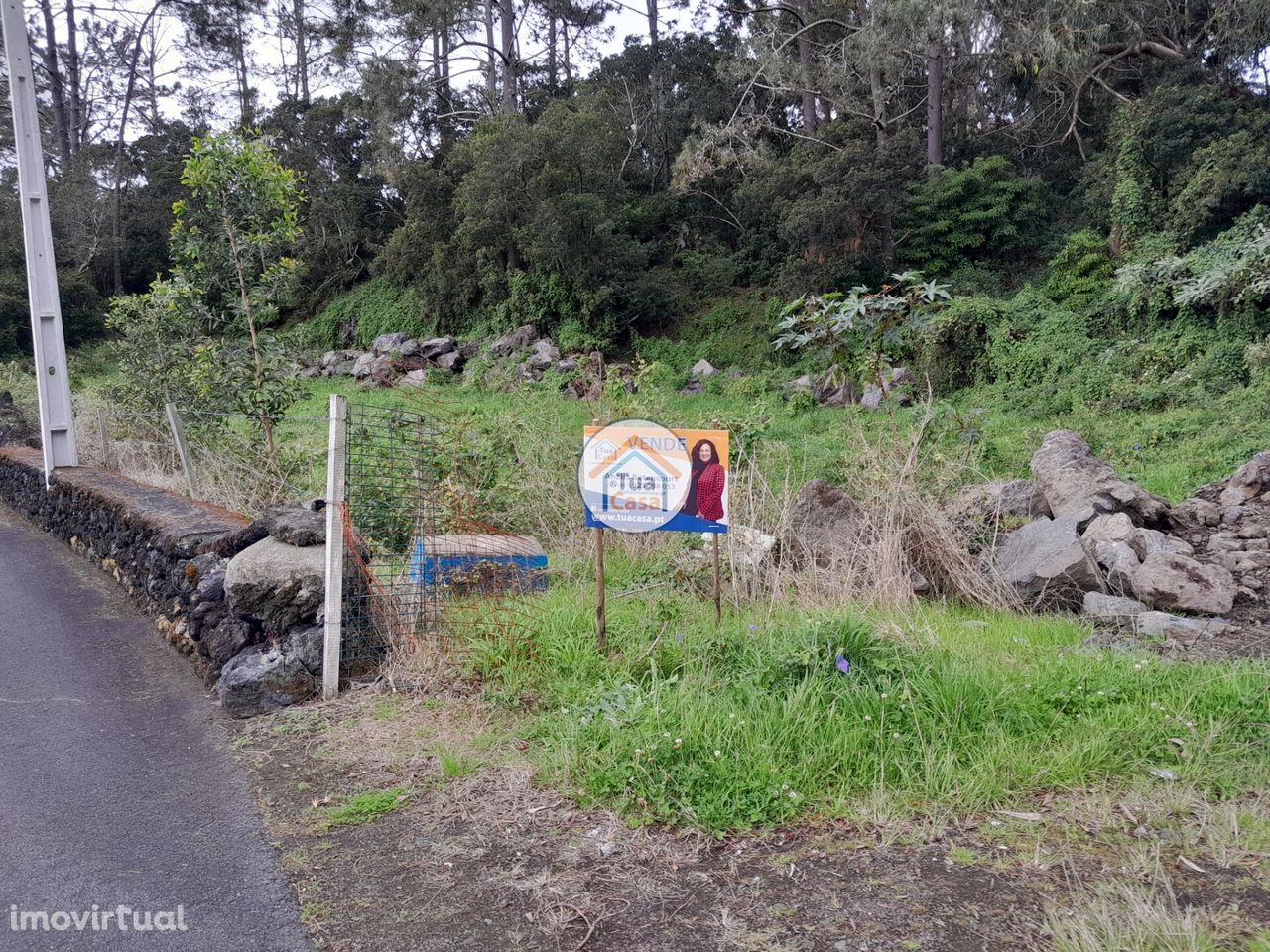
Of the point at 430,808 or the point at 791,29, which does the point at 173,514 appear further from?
the point at 791,29

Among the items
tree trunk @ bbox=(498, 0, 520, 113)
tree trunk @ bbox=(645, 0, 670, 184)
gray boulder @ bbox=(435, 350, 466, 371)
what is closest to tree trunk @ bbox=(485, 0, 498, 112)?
tree trunk @ bbox=(498, 0, 520, 113)

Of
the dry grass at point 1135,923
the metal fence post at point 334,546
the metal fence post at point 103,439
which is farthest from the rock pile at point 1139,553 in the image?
the metal fence post at point 103,439

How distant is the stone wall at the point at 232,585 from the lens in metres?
4.85

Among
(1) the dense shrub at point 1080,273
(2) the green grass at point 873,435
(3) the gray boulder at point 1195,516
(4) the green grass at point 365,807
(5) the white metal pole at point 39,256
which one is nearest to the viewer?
(4) the green grass at point 365,807

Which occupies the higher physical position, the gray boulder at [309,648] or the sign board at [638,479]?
the sign board at [638,479]

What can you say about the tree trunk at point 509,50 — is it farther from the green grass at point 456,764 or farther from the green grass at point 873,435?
the green grass at point 456,764

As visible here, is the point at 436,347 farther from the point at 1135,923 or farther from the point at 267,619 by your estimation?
the point at 1135,923

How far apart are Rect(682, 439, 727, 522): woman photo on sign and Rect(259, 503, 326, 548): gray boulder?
2438 mm

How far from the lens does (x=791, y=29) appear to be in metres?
26.7

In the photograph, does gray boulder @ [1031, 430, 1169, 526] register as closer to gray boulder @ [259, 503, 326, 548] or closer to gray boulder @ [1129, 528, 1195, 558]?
gray boulder @ [1129, 528, 1195, 558]

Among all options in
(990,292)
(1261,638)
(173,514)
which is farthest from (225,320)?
(990,292)

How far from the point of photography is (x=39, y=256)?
10.7 meters

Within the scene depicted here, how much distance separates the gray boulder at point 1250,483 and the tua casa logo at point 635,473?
6.80 meters

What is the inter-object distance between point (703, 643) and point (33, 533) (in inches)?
377
